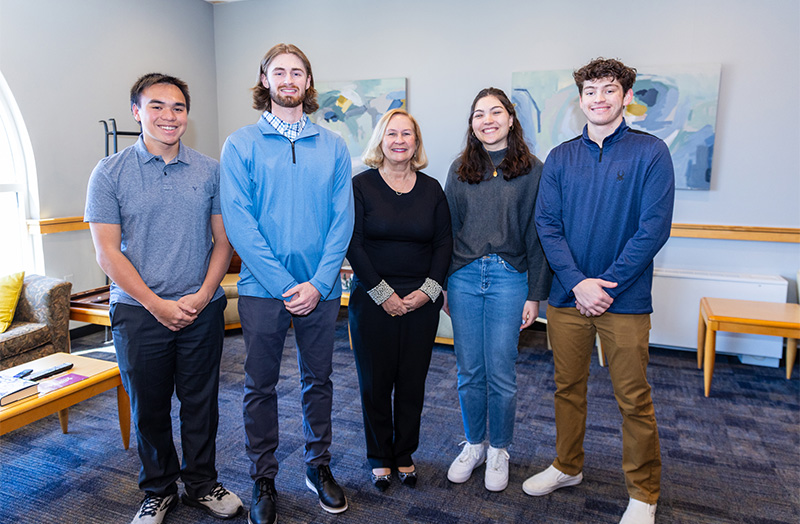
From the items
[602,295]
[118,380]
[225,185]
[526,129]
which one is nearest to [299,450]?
[118,380]

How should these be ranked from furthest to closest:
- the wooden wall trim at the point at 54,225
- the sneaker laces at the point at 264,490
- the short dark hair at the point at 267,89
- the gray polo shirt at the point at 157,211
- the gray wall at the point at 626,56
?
the wooden wall trim at the point at 54,225
the gray wall at the point at 626,56
the sneaker laces at the point at 264,490
the short dark hair at the point at 267,89
the gray polo shirt at the point at 157,211

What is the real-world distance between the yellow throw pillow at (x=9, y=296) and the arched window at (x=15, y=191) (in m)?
0.74

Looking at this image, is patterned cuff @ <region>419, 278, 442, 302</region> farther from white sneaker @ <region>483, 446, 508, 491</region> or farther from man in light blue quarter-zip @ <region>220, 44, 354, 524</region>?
white sneaker @ <region>483, 446, 508, 491</region>

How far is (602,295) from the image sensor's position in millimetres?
1937

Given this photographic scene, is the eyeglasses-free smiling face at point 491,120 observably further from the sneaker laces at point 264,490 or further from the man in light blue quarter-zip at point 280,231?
the sneaker laces at point 264,490

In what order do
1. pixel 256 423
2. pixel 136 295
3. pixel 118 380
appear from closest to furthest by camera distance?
pixel 136 295
pixel 256 423
pixel 118 380

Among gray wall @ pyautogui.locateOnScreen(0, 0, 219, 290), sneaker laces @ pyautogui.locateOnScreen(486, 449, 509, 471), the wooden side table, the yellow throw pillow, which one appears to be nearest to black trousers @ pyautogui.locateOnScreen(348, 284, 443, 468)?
sneaker laces @ pyautogui.locateOnScreen(486, 449, 509, 471)

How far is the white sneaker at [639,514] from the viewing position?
2002mm

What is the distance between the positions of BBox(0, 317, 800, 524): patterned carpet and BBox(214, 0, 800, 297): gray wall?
1.29m

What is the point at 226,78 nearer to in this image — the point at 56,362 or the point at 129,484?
the point at 56,362

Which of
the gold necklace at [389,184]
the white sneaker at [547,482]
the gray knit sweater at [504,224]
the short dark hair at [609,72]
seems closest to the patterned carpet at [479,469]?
the white sneaker at [547,482]

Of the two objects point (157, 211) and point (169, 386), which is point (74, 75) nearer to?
point (157, 211)

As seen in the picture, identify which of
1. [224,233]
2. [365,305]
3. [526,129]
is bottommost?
[365,305]

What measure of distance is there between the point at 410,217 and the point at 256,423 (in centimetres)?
94
